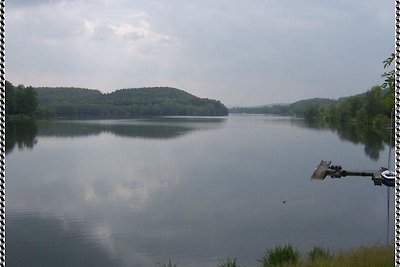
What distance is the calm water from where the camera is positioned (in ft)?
62.9

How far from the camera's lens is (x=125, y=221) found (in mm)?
23688

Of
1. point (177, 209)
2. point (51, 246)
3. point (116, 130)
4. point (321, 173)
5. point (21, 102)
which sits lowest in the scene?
point (51, 246)

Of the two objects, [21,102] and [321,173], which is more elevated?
[21,102]

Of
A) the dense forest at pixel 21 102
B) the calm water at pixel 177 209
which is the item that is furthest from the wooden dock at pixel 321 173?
the dense forest at pixel 21 102

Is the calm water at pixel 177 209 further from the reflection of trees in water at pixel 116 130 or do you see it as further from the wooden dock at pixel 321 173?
the reflection of trees in water at pixel 116 130

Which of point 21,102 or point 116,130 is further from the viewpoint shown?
point 21,102

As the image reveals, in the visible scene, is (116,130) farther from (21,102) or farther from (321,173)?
(321,173)

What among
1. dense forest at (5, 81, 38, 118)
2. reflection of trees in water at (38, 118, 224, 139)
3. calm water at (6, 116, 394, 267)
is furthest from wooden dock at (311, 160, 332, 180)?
dense forest at (5, 81, 38, 118)

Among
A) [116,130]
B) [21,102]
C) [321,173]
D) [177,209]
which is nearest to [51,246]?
[177,209]

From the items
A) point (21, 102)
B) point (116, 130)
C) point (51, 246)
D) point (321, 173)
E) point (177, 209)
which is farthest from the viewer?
point (21, 102)

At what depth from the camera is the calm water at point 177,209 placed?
755 inches

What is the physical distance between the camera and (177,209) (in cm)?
2655

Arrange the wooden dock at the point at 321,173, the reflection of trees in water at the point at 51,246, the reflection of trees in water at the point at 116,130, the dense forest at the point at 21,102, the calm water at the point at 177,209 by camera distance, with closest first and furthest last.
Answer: the reflection of trees in water at the point at 51,246 → the calm water at the point at 177,209 → the wooden dock at the point at 321,173 → the reflection of trees in water at the point at 116,130 → the dense forest at the point at 21,102

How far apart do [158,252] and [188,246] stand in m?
1.57
